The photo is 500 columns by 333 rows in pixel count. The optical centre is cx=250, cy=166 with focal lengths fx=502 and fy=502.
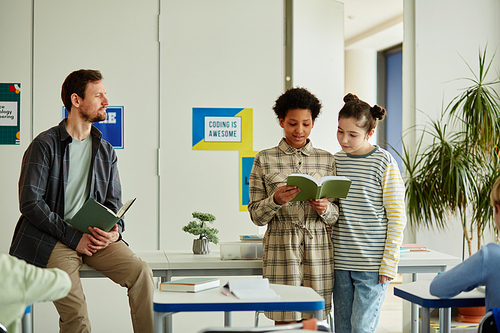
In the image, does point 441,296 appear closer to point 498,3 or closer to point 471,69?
point 471,69

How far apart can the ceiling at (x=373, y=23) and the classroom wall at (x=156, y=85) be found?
91cm

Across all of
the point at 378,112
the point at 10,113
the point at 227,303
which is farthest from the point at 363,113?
the point at 10,113

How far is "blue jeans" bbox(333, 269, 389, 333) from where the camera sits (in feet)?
7.34

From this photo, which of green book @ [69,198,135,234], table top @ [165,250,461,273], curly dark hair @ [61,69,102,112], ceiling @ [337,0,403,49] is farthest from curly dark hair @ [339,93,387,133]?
ceiling @ [337,0,403,49]

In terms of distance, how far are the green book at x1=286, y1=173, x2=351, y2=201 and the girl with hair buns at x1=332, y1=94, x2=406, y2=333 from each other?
0.61ft

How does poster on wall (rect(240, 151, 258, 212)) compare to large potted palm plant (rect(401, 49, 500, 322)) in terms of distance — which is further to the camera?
poster on wall (rect(240, 151, 258, 212))

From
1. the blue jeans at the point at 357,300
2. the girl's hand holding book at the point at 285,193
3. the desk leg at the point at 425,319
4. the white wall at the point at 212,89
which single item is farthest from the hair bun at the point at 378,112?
the white wall at the point at 212,89

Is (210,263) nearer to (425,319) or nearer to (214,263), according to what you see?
(214,263)

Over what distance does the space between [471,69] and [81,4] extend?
10.4 feet

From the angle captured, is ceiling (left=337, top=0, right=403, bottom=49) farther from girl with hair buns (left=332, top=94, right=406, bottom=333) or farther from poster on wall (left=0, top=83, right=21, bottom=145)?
poster on wall (left=0, top=83, right=21, bottom=145)

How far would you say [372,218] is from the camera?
91.4 inches

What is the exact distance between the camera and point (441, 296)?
1.79m

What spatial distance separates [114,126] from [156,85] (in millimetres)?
451

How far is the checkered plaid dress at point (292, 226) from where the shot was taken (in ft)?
7.54
